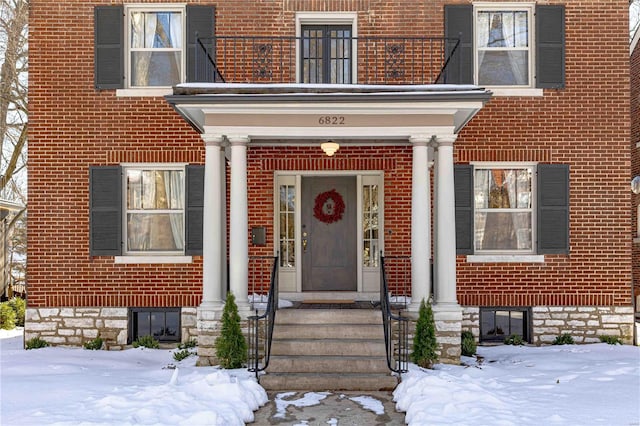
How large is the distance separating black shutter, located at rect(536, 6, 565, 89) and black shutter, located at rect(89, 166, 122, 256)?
7.63m

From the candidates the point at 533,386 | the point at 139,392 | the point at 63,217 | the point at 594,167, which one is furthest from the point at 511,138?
the point at 63,217

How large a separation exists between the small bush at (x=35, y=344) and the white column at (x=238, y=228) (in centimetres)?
396

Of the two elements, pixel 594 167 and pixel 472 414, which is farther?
pixel 594 167

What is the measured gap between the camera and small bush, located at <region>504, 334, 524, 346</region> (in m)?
9.64

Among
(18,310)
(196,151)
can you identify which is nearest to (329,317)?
(196,151)

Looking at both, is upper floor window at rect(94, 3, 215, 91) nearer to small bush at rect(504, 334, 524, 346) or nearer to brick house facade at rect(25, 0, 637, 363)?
brick house facade at rect(25, 0, 637, 363)

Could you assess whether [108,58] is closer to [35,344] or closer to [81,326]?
[81,326]

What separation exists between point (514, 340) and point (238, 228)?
5.19 metres

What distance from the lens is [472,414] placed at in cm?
554

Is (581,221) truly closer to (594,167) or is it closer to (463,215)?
(594,167)

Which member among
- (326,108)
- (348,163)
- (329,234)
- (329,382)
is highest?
(326,108)

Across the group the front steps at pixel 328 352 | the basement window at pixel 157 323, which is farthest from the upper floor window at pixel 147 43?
the front steps at pixel 328 352

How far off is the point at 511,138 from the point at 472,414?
5.72 m

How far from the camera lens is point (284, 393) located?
22.9 ft
